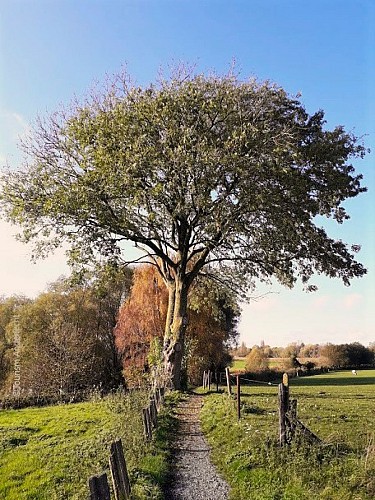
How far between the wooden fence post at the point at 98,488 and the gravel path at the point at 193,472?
3.34 metres

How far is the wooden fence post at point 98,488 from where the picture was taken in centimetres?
691

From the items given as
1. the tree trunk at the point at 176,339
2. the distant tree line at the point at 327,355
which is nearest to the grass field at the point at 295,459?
the tree trunk at the point at 176,339

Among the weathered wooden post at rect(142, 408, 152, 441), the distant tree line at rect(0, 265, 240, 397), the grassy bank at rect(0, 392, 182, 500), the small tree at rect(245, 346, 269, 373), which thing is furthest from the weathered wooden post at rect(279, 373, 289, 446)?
the small tree at rect(245, 346, 269, 373)

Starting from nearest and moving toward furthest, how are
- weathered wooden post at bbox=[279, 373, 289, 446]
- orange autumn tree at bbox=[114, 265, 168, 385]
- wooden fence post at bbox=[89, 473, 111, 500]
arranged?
wooden fence post at bbox=[89, 473, 111, 500]
weathered wooden post at bbox=[279, 373, 289, 446]
orange autumn tree at bbox=[114, 265, 168, 385]

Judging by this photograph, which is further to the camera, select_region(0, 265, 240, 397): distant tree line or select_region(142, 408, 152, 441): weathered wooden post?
select_region(0, 265, 240, 397): distant tree line

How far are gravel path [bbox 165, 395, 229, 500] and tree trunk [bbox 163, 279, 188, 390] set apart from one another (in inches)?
391

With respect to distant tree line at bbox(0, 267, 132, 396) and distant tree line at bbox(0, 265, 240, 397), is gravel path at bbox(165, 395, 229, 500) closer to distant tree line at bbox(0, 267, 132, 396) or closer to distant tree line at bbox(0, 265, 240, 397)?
distant tree line at bbox(0, 265, 240, 397)

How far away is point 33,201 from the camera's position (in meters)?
Answer: 25.9

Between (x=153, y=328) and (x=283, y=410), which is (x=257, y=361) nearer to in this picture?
(x=153, y=328)

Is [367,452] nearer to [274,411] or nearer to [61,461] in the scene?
[274,411]

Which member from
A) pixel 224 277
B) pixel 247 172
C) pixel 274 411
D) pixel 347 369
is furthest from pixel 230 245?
pixel 347 369

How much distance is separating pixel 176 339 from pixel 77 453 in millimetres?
12804

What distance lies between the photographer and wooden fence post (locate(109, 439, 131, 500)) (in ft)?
28.9

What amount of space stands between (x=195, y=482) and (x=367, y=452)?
12.9ft
